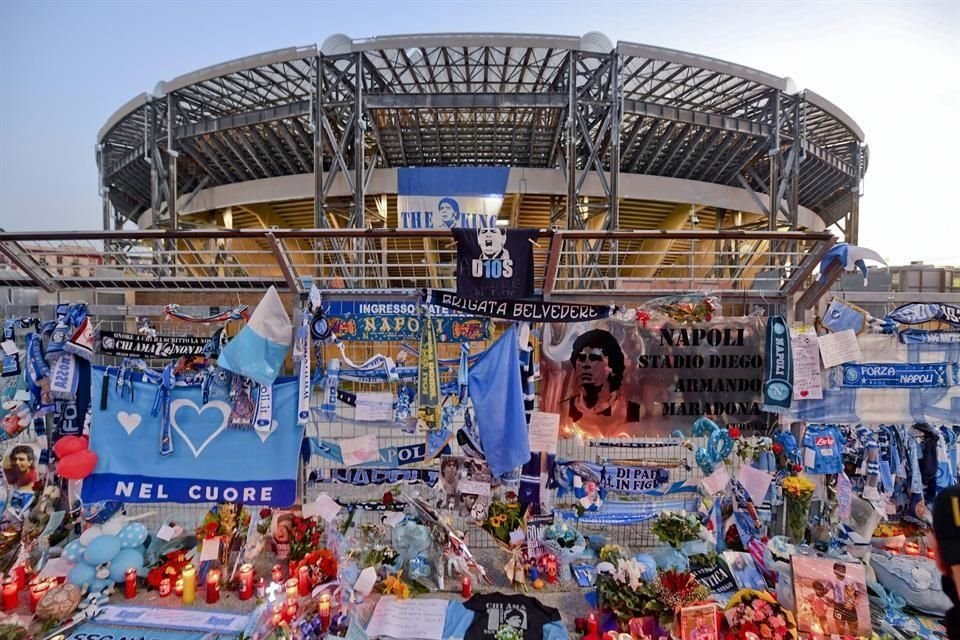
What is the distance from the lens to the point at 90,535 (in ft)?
11.4

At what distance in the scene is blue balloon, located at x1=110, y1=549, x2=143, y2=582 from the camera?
3408 millimetres

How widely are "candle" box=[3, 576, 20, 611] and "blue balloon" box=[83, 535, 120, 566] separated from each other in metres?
0.45

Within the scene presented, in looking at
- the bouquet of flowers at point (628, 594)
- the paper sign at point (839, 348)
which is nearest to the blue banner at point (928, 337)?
the paper sign at point (839, 348)

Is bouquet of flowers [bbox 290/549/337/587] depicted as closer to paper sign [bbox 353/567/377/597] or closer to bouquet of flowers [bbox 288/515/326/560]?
bouquet of flowers [bbox 288/515/326/560]

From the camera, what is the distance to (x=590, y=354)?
3.68 m

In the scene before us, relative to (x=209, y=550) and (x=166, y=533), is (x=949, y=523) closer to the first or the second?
(x=209, y=550)

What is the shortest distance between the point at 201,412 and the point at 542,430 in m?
3.00

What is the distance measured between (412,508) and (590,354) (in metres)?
2.14

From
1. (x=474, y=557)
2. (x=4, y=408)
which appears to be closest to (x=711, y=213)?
(x=474, y=557)

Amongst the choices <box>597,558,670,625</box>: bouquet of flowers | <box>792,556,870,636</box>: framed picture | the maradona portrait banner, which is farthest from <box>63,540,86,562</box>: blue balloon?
<box>792,556,870,636</box>: framed picture

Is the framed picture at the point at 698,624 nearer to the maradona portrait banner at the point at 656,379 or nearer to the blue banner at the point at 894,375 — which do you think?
the maradona portrait banner at the point at 656,379

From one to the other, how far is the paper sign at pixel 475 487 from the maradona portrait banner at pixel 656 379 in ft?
2.87

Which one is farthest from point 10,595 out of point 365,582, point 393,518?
point 393,518

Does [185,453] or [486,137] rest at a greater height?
[486,137]
